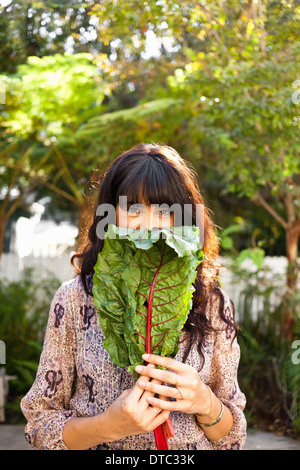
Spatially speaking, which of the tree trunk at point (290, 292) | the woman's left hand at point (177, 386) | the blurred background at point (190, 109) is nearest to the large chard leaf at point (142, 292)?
the woman's left hand at point (177, 386)

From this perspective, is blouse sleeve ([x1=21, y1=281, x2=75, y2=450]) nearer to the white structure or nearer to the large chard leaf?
the large chard leaf

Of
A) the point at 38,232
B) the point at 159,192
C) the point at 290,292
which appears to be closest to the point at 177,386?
the point at 159,192

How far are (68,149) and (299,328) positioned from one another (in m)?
5.38

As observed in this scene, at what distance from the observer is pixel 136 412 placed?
108cm

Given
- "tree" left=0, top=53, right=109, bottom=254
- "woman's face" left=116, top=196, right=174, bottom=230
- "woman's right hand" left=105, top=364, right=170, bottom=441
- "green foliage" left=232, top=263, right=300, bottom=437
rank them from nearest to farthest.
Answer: "woman's right hand" left=105, top=364, right=170, bottom=441 → "woman's face" left=116, top=196, right=174, bottom=230 → "green foliage" left=232, top=263, right=300, bottom=437 → "tree" left=0, top=53, right=109, bottom=254

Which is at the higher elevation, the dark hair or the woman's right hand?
the dark hair

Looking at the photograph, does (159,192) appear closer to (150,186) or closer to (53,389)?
(150,186)

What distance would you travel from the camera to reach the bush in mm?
5129

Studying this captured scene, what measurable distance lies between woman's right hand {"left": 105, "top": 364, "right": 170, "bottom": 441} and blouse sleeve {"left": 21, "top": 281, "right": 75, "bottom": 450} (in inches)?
12.5

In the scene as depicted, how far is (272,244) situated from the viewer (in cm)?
1122

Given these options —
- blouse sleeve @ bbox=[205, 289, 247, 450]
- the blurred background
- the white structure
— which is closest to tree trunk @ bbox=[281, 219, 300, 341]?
the blurred background

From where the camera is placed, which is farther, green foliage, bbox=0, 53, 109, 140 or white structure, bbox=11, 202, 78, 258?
white structure, bbox=11, 202, 78, 258

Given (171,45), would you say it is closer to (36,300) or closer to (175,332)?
(36,300)
